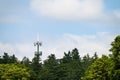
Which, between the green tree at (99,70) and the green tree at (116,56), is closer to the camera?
the green tree at (116,56)

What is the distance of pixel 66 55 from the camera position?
187 metres

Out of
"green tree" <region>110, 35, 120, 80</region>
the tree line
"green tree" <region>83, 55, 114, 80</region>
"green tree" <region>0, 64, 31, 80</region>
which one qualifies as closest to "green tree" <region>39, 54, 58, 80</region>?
the tree line

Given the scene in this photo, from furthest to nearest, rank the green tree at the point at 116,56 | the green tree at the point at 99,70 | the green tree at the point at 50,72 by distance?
the green tree at the point at 50,72
the green tree at the point at 99,70
the green tree at the point at 116,56

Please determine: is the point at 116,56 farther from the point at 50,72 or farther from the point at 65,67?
the point at 65,67

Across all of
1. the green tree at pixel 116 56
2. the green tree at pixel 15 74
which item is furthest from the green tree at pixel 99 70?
the green tree at pixel 15 74

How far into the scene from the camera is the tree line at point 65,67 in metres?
61.0

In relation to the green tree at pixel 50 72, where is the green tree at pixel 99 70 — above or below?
below

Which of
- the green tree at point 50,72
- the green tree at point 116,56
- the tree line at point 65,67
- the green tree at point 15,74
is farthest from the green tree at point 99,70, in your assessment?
the green tree at point 50,72

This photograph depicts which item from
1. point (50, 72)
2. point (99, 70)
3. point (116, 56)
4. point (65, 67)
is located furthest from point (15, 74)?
point (65, 67)

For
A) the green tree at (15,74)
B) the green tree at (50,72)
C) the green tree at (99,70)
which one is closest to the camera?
the green tree at (99,70)

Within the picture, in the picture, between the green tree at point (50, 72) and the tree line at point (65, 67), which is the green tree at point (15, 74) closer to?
the tree line at point (65, 67)

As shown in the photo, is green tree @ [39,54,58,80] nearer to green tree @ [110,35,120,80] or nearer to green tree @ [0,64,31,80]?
green tree @ [0,64,31,80]

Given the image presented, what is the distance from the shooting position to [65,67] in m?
159

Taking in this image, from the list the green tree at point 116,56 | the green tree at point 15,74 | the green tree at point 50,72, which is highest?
the green tree at point 50,72
